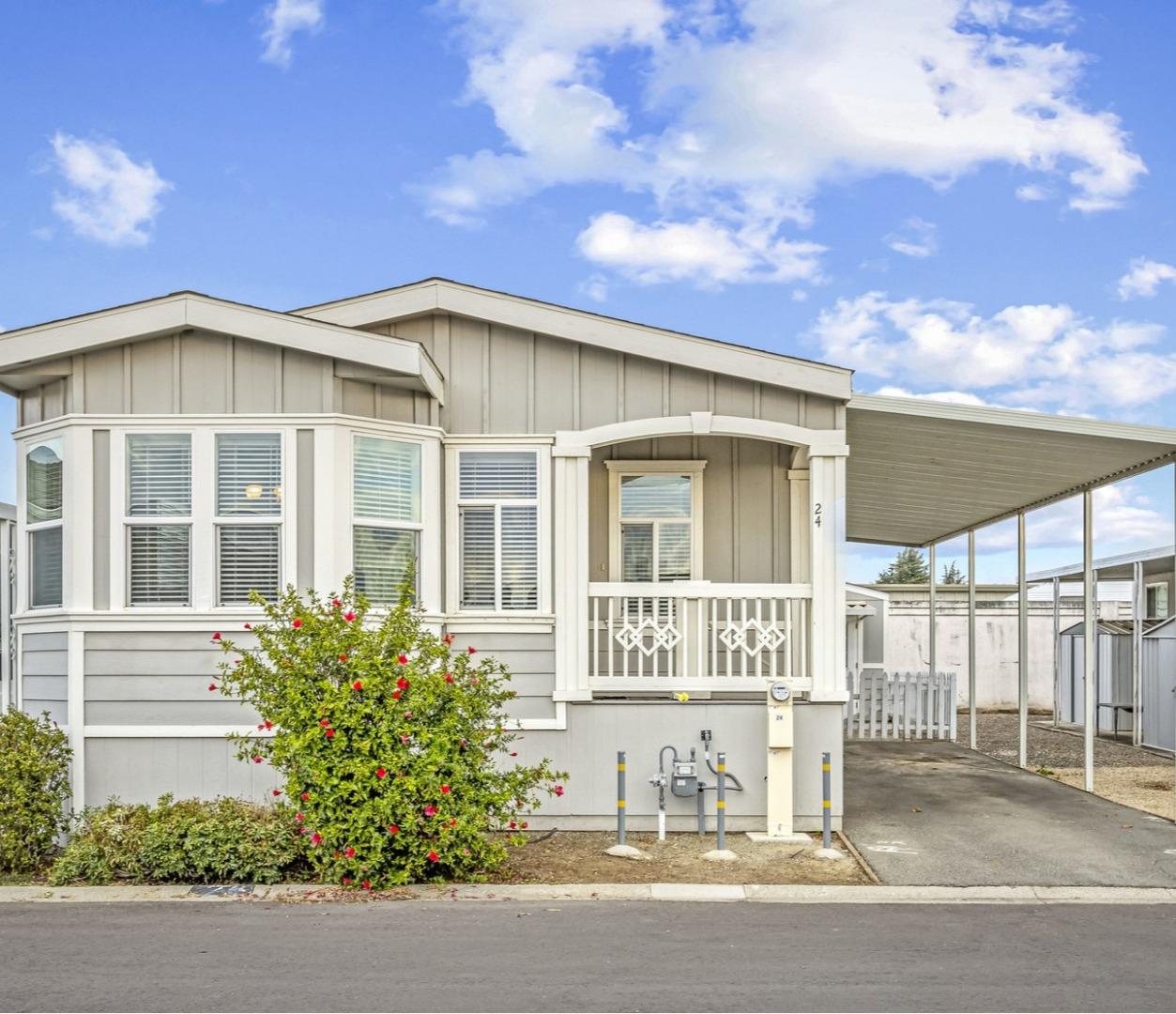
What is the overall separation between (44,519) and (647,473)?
5.20m

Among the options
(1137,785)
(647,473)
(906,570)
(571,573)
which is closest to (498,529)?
(571,573)

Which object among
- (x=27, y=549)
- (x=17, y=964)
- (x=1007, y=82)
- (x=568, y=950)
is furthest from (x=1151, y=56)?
(x=17, y=964)

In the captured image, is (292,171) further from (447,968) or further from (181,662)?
(447,968)

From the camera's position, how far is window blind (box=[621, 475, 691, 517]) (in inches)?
450

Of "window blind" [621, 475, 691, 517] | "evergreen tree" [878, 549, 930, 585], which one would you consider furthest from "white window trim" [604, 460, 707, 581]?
"evergreen tree" [878, 549, 930, 585]

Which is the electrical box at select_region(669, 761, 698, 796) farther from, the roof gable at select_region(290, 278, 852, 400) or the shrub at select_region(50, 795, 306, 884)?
the roof gable at select_region(290, 278, 852, 400)

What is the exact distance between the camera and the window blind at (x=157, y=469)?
922 cm

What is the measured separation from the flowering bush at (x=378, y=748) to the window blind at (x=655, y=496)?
3.74 metres

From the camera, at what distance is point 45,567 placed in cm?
944

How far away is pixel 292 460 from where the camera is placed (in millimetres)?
9195

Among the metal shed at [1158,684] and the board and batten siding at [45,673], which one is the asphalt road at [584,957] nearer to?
the board and batten siding at [45,673]

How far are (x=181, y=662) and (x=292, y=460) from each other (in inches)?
68.3

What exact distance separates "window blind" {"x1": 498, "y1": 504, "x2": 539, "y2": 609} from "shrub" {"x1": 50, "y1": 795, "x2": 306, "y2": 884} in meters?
2.74

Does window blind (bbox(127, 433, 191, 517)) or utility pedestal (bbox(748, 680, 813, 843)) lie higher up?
window blind (bbox(127, 433, 191, 517))
